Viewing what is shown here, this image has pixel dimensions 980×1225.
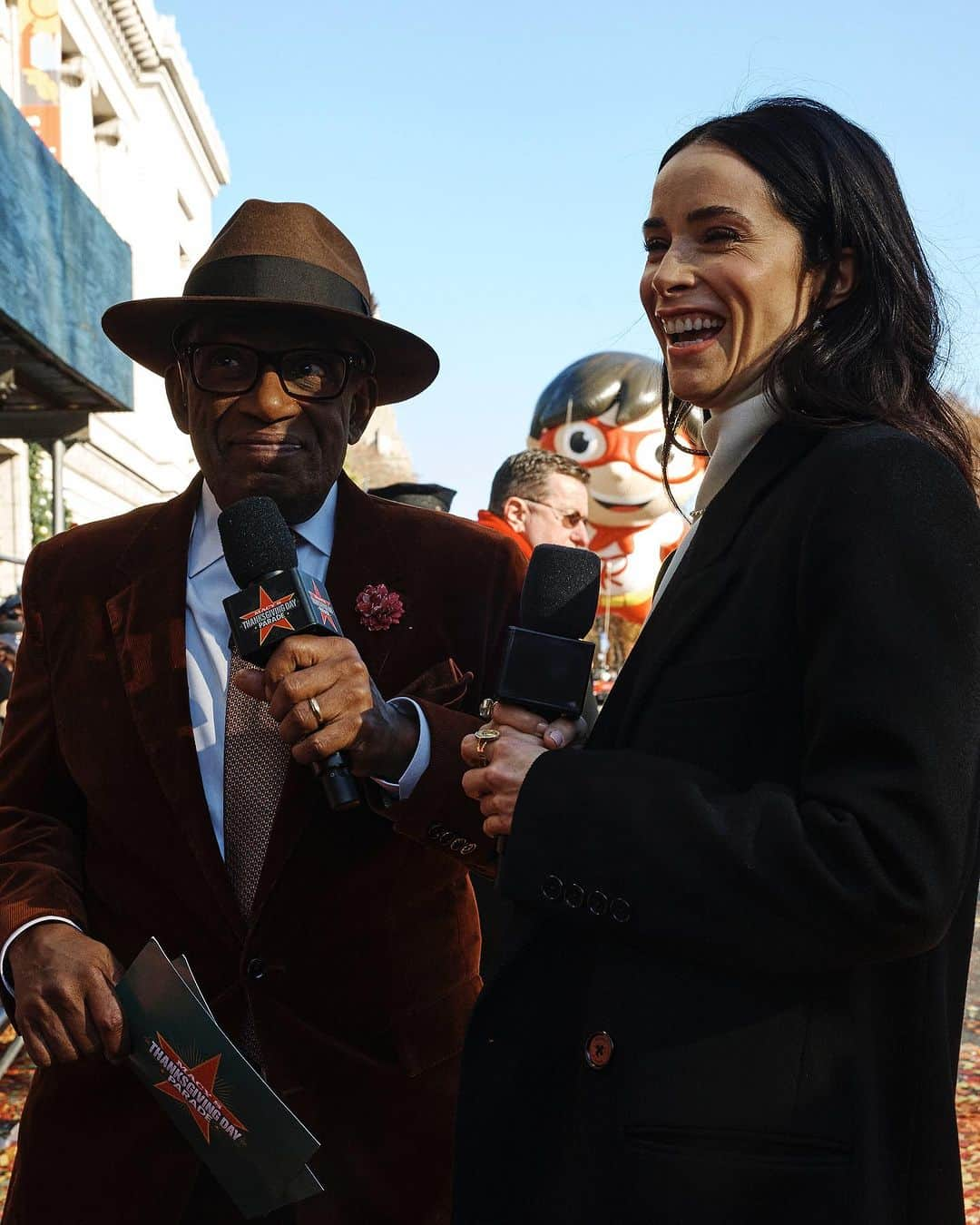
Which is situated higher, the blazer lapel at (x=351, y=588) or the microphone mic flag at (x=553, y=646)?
the microphone mic flag at (x=553, y=646)

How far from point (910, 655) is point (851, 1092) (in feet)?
1.74

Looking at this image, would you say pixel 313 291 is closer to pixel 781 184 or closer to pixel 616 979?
pixel 781 184

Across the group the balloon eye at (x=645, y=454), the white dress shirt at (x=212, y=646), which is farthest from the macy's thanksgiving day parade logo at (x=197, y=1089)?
the balloon eye at (x=645, y=454)

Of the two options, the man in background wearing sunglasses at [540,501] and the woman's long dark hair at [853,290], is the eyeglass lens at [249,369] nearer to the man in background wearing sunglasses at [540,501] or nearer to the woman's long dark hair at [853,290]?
the woman's long dark hair at [853,290]

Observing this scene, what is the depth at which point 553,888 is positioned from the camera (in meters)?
1.69

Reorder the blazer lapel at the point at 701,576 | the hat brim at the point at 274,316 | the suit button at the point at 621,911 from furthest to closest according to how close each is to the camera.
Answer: the hat brim at the point at 274,316, the blazer lapel at the point at 701,576, the suit button at the point at 621,911

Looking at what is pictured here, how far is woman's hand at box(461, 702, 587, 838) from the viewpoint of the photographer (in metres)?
1.78

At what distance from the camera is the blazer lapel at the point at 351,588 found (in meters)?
2.39

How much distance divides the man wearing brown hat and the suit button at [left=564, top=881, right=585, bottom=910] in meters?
0.57

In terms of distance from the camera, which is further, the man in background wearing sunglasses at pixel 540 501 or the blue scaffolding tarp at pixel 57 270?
the blue scaffolding tarp at pixel 57 270

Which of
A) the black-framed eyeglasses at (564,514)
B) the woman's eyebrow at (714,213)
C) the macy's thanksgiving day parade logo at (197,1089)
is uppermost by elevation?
the woman's eyebrow at (714,213)

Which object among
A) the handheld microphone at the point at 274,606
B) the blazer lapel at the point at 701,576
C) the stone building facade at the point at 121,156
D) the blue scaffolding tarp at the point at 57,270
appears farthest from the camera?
the stone building facade at the point at 121,156

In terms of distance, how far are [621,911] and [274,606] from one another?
0.73 meters

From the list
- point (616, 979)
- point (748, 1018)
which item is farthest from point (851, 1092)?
point (616, 979)
